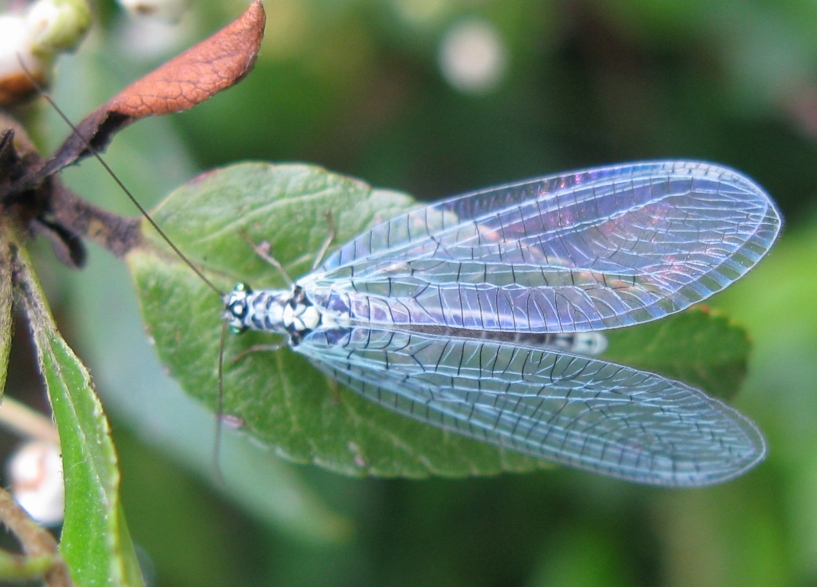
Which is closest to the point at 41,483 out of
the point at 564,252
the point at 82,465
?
the point at 82,465

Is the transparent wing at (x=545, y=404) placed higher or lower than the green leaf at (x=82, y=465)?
higher

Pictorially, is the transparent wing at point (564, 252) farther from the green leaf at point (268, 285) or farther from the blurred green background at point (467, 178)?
the blurred green background at point (467, 178)

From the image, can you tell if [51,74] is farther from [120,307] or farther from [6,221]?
[120,307]

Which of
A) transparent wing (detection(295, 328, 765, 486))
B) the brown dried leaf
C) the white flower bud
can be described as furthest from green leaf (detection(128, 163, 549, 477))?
the white flower bud

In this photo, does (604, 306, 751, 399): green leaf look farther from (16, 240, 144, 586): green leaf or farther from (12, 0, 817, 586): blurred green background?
(16, 240, 144, 586): green leaf

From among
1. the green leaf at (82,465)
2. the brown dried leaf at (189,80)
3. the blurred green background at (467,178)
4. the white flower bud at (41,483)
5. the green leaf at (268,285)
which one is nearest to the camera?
the green leaf at (82,465)

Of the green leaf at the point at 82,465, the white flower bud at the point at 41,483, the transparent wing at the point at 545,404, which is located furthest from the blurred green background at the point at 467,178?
the green leaf at the point at 82,465

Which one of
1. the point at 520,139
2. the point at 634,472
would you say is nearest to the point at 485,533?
the point at 634,472
